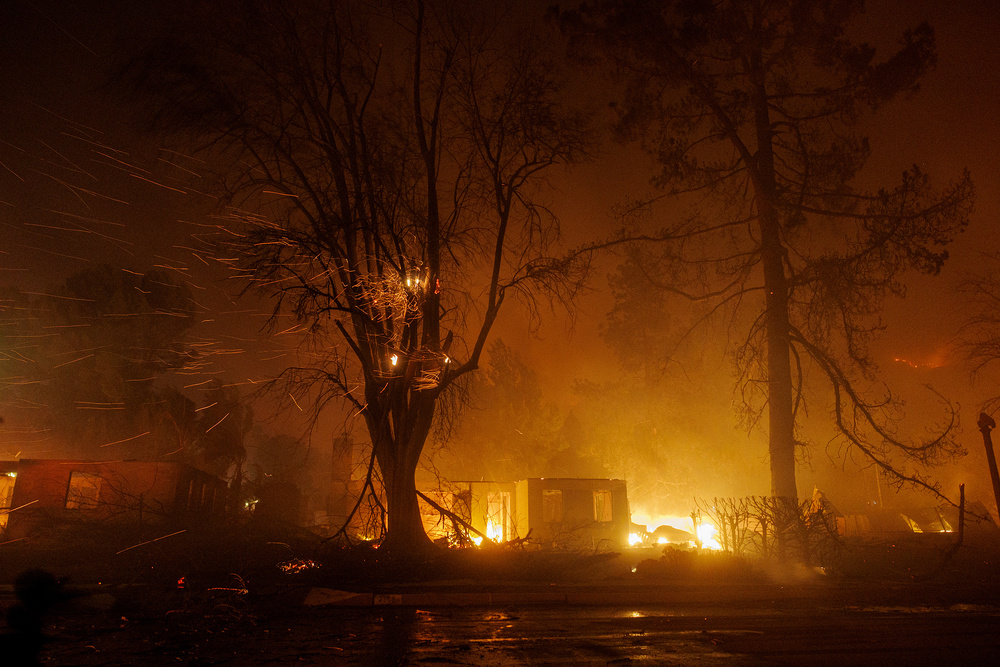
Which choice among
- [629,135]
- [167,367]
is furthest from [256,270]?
[167,367]

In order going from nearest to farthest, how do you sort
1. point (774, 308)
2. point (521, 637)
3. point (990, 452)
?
point (521, 637) < point (990, 452) < point (774, 308)

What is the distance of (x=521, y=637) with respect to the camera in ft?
19.5

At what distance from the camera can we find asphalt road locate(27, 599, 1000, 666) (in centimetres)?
501

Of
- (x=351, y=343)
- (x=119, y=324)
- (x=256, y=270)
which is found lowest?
(x=351, y=343)

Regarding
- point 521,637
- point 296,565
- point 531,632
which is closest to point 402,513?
point 296,565

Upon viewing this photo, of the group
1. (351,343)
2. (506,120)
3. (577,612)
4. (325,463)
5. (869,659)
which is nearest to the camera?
(869,659)

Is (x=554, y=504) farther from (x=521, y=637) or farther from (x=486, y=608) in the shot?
(x=521, y=637)

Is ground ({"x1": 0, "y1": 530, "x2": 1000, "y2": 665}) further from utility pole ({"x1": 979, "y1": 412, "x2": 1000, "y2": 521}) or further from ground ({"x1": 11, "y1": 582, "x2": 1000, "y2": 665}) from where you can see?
utility pole ({"x1": 979, "y1": 412, "x2": 1000, "y2": 521})

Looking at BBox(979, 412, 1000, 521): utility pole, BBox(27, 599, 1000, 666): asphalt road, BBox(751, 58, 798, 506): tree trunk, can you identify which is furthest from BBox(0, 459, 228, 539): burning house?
BBox(979, 412, 1000, 521): utility pole

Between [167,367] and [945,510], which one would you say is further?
[945,510]

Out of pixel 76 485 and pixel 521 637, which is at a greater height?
pixel 76 485

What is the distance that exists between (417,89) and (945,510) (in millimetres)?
38518

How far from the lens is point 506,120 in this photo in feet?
41.9

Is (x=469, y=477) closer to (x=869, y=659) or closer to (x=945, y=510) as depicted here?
(x=945, y=510)
